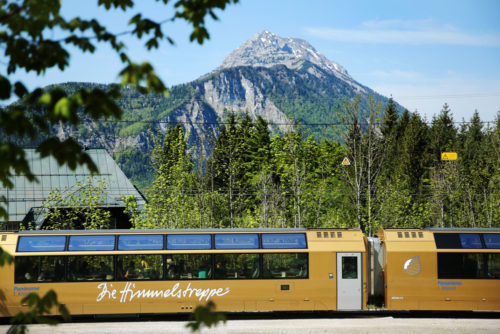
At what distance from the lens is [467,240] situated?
19859 mm

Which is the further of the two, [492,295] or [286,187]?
[286,187]

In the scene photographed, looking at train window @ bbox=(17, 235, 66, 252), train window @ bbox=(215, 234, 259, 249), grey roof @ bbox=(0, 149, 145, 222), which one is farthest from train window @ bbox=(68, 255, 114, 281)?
grey roof @ bbox=(0, 149, 145, 222)

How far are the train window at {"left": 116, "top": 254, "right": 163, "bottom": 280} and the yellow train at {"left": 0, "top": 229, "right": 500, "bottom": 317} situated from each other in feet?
0.12

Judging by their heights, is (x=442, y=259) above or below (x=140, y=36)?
below

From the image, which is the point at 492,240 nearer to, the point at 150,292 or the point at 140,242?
the point at 150,292

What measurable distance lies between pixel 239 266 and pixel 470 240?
860 cm

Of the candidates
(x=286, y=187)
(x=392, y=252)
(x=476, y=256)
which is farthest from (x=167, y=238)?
(x=286, y=187)

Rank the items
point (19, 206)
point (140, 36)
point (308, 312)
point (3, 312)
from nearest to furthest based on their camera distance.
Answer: point (140, 36), point (3, 312), point (308, 312), point (19, 206)

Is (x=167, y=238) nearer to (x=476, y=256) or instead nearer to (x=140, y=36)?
(x=476, y=256)

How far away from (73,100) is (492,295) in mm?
19105

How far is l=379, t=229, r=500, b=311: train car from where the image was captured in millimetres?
19562

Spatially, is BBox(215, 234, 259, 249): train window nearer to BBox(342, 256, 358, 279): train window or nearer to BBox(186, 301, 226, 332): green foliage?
BBox(342, 256, 358, 279): train window

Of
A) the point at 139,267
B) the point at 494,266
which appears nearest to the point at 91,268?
the point at 139,267

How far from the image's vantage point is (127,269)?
62.2 feet
